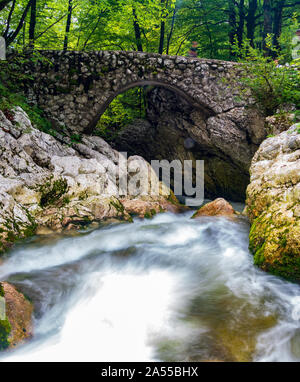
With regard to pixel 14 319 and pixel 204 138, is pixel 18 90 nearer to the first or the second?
pixel 204 138

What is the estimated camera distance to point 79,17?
11164 mm

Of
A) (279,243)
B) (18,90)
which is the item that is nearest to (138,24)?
(18,90)

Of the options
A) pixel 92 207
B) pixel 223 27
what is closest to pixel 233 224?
pixel 92 207

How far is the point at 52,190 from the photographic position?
6.41 metres

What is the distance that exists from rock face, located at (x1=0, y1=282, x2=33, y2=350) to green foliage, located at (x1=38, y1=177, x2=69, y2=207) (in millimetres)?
2995

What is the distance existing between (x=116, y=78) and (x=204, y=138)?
3.53 meters

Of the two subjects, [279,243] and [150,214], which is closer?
[279,243]

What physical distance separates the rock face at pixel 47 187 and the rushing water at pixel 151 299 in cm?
48

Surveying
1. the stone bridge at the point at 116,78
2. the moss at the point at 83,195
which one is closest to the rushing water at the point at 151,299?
the moss at the point at 83,195

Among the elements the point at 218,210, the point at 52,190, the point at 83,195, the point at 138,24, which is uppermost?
the point at 138,24

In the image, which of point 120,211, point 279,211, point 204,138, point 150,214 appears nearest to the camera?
point 279,211

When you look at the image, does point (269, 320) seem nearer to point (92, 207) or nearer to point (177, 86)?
point (92, 207)
